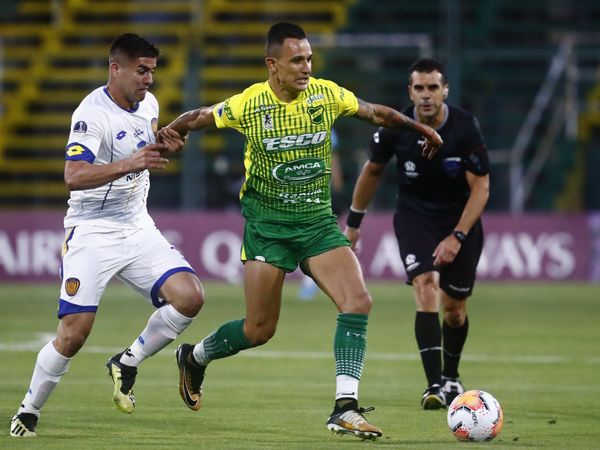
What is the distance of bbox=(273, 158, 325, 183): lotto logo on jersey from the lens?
777cm

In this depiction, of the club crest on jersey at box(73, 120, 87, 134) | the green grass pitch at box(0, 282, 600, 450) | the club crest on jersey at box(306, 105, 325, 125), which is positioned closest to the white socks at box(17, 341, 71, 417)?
the green grass pitch at box(0, 282, 600, 450)

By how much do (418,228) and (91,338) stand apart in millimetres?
5332

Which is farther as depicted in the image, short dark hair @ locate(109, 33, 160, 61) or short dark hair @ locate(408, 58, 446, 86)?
short dark hair @ locate(408, 58, 446, 86)

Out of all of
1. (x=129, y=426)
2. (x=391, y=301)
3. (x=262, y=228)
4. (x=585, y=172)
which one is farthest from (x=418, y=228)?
(x=585, y=172)

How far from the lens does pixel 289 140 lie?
25.3ft

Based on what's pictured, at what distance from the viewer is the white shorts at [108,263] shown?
775 centimetres

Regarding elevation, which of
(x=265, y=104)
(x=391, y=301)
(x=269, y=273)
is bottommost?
(x=391, y=301)

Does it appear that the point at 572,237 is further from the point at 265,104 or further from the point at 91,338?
the point at 265,104

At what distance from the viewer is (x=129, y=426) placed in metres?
8.06

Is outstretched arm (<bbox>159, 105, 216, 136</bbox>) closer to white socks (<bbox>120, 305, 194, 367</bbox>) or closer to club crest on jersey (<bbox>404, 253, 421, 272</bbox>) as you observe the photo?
white socks (<bbox>120, 305, 194, 367</bbox>)

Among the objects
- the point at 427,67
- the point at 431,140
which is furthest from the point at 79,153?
the point at 427,67

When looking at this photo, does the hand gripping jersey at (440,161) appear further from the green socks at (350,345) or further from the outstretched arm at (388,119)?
the green socks at (350,345)

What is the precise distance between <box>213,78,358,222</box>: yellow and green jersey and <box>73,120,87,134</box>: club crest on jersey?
759 millimetres

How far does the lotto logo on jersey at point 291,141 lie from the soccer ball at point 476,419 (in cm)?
172
